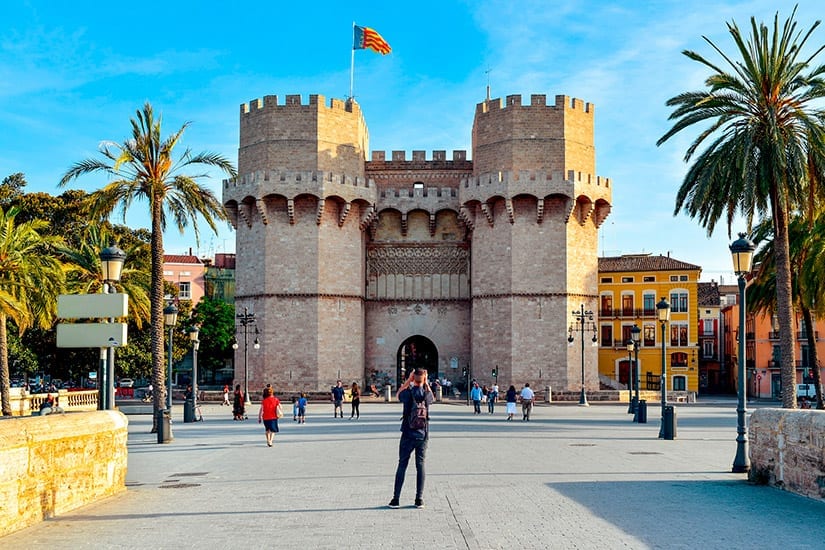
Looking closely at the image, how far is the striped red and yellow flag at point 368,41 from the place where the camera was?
156 ft

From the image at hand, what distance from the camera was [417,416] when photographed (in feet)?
34.8

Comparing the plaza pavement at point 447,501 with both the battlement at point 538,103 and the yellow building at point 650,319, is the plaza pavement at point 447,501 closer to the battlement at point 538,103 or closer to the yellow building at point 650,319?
the battlement at point 538,103

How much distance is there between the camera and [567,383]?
45.1 m

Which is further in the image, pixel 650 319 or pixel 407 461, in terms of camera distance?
pixel 650 319

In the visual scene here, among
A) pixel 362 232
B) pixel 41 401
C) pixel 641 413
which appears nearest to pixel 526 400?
pixel 641 413

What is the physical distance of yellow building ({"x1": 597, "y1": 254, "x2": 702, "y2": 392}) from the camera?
59.8m

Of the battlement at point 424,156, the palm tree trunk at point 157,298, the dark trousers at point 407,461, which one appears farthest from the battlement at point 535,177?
the dark trousers at point 407,461

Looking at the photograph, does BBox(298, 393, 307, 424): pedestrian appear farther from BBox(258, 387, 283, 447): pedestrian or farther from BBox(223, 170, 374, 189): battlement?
BBox(223, 170, 374, 189): battlement

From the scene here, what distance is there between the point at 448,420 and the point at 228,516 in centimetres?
2140

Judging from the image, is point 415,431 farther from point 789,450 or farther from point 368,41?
point 368,41

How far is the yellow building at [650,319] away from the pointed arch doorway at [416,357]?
557 inches

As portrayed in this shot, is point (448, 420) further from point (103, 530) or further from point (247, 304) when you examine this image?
point (103, 530)

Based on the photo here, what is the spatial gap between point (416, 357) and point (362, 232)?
868cm

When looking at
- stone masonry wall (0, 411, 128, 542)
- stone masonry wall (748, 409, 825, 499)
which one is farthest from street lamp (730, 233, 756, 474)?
stone masonry wall (0, 411, 128, 542)
